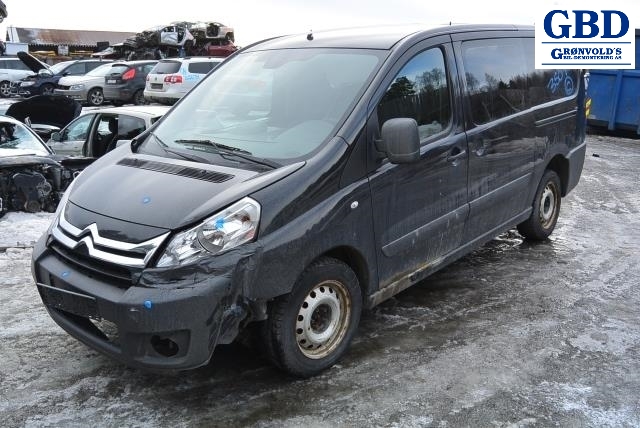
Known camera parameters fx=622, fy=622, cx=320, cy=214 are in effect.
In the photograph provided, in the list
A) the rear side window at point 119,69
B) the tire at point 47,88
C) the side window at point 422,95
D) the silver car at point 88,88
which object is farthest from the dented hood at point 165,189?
the tire at point 47,88

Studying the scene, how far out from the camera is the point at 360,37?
4168 mm

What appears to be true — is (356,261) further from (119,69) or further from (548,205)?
(119,69)

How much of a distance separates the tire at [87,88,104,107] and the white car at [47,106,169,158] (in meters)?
11.8

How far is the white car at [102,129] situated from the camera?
7.60 meters

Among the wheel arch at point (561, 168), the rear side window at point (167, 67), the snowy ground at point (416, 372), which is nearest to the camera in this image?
the snowy ground at point (416, 372)

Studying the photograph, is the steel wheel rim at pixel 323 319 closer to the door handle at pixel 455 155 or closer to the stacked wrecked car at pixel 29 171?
the door handle at pixel 455 155

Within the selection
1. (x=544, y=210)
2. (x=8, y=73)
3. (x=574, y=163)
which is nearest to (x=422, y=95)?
(x=544, y=210)

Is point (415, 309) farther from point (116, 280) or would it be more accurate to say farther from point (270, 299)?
point (116, 280)

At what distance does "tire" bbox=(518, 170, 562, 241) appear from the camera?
5.72 meters

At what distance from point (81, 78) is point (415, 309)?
1870 centimetres

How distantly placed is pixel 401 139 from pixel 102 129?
19.8 feet

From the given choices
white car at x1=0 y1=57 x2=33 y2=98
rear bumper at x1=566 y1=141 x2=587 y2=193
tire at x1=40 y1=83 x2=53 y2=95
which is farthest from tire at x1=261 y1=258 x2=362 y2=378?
white car at x1=0 y1=57 x2=33 y2=98

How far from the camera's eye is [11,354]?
3.84m

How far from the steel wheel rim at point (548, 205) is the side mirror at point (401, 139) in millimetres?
2757
